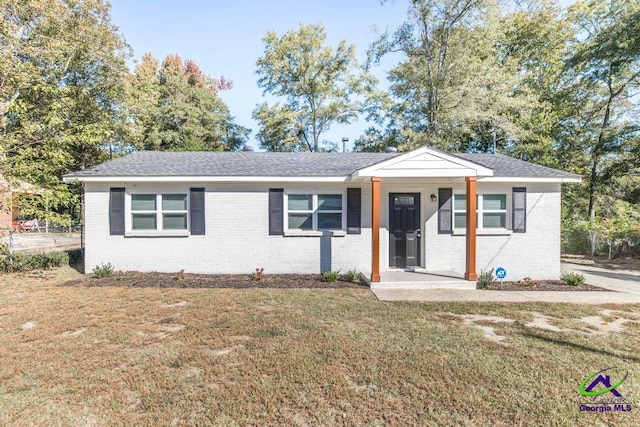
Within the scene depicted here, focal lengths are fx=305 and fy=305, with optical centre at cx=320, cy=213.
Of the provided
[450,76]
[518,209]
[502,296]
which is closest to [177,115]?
[450,76]

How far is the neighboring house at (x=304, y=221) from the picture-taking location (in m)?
8.30

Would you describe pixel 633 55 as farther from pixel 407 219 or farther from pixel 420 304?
pixel 420 304

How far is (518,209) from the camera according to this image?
27.7ft

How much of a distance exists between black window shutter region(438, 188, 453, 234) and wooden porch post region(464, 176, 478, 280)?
98cm

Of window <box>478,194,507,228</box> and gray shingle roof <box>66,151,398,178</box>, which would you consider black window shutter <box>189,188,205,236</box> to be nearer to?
gray shingle roof <box>66,151,398,178</box>

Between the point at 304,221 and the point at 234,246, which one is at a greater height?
the point at 304,221

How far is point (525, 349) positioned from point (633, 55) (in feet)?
61.1

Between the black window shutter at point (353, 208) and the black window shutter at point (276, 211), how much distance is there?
186cm

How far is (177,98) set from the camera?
93.2 feet

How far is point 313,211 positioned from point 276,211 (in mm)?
1026

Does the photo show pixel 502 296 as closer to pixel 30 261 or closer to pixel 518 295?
pixel 518 295

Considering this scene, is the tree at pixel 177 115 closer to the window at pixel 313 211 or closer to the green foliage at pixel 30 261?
the green foliage at pixel 30 261

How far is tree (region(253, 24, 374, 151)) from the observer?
24812 mm

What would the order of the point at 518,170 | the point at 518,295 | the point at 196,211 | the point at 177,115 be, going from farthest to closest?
the point at 177,115
the point at 518,170
the point at 196,211
the point at 518,295
